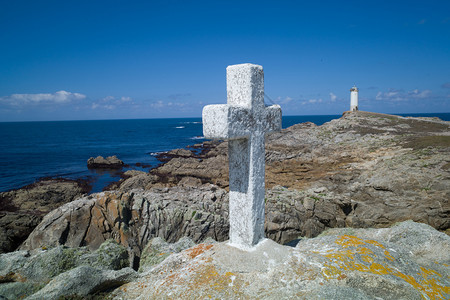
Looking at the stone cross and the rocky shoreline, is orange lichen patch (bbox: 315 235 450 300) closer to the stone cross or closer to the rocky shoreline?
the rocky shoreline

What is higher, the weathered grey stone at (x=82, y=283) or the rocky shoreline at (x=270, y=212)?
the weathered grey stone at (x=82, y=283)

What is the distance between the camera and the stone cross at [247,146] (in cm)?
518

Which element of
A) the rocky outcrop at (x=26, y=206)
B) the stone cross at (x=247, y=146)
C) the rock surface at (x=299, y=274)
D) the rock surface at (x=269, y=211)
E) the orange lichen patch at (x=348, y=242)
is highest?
the stone cross at (x=247, y=146)

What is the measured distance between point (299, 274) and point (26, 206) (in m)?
24.6

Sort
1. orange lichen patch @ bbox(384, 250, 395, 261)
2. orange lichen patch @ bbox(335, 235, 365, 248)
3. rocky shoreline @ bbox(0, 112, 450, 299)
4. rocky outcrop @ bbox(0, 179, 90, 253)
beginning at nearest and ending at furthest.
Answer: orange lichen patch @ bbox(384, 250, 395, 261), orange lichen patch @ bbox(335, 235, 365, 248), rocky shoreline @ bbox(0, 112, 450, 299), rocky outcrop @ bbox(0, 179, 90, 253)

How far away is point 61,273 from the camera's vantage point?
5.89m

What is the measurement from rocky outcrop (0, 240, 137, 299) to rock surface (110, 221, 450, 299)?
0.41m

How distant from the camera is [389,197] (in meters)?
13.4

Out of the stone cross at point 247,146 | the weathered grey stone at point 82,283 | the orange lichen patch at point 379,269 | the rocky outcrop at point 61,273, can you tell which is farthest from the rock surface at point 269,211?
the orange lichen patch at point 379,269

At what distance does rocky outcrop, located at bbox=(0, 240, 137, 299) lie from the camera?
5.05m

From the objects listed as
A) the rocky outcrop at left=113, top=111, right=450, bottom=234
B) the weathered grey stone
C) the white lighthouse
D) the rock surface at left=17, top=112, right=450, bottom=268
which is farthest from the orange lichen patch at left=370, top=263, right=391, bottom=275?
the white lighthouse

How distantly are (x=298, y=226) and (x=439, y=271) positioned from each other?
701 cm

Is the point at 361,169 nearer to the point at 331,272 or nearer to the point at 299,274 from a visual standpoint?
the point at 331,272

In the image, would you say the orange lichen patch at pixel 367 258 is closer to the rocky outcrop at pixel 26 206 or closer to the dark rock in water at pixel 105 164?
the rocky outcrop at pixel 26 206
